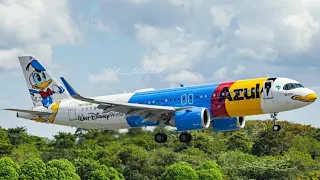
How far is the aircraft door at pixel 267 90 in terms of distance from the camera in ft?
231

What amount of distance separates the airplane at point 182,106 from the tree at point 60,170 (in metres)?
47.2

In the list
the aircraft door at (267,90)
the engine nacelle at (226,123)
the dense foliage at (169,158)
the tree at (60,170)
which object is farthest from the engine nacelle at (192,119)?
the tree at (60,170)

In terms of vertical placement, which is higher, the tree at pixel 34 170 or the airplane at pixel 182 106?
the airplane at pixel 182 106

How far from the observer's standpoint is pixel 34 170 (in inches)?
5123

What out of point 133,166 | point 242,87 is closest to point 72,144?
point 133,166

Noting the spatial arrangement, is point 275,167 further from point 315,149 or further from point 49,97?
point 49,97

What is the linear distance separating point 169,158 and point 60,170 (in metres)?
19.6

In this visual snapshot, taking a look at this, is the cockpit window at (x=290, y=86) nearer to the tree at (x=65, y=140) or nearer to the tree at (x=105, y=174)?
the tree at (x=65, y=140)

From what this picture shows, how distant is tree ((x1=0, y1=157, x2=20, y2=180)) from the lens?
131 m

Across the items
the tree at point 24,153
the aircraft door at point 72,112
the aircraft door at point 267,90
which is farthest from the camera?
the tree at point 24,153

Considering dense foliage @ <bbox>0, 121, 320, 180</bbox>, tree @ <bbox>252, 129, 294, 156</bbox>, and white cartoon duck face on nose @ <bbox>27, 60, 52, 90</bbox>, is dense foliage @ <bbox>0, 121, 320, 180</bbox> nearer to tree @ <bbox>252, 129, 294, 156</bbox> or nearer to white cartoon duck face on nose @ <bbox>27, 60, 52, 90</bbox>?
tree @ <bbox>252, 129, 294, 156</bbox>

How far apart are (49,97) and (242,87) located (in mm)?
21567

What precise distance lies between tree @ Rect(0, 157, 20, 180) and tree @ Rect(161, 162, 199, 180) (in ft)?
72.3

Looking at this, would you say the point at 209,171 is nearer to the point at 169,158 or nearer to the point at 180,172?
the point at 180,172
